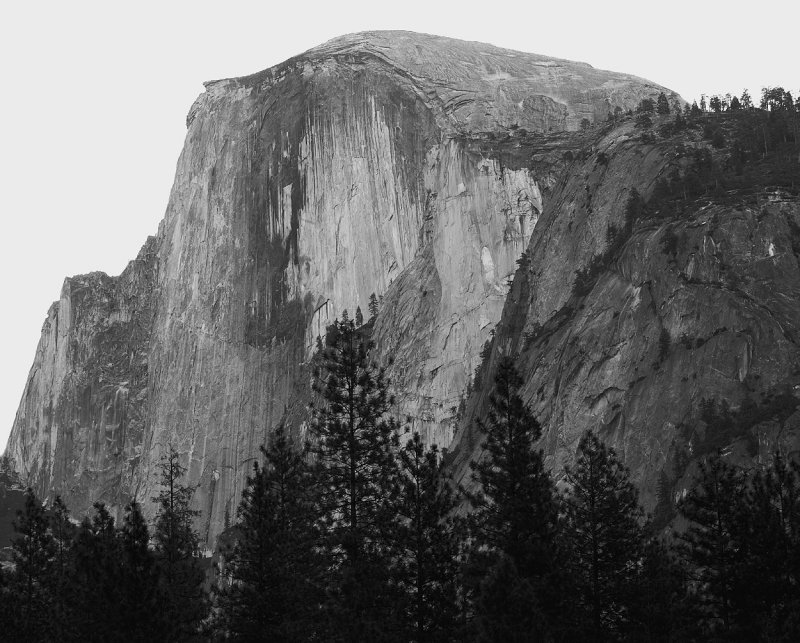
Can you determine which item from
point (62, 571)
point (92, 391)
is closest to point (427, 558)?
point (62, 571)

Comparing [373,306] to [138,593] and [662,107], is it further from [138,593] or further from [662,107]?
[138,593]

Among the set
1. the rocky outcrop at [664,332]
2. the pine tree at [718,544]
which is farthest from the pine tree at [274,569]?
the rocky outcrop at [664,332]

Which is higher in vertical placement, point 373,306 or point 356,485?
point 373,306

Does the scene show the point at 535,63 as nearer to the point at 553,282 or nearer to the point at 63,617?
the point at 553,282

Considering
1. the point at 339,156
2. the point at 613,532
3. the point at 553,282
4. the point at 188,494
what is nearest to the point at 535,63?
the point at 339,156

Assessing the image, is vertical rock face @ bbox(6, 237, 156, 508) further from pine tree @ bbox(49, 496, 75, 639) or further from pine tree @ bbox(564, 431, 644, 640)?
pine tree @ bbox(564, 431, 644, 640)

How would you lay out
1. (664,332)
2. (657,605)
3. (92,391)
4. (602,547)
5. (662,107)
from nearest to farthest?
1. (657,605)
2. (602,547)
3. (664,332)
4. (662,107)
5. (92,391)
